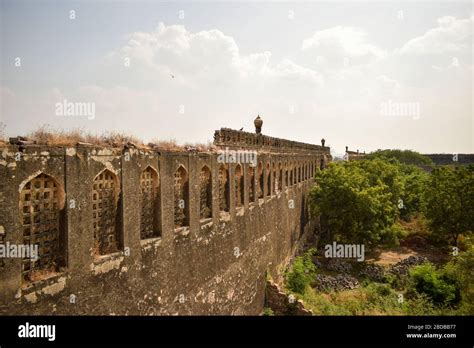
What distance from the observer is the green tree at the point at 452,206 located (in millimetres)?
24203

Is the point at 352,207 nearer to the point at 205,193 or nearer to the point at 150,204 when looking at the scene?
the point at 205,193

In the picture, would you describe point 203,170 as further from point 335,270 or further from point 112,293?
point 335,270

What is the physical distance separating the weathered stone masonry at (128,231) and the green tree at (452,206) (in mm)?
17779

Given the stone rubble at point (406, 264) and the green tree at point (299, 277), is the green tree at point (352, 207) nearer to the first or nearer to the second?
the stone rubble at point (406, 264)

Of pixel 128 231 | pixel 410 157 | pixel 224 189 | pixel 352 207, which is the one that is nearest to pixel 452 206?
pixel 352 207

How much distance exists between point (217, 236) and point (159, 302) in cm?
311

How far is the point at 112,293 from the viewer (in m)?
6.49

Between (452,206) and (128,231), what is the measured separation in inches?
961

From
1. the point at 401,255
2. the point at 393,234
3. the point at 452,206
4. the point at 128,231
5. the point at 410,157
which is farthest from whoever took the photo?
the point at 410,157

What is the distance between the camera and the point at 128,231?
6.95 meters

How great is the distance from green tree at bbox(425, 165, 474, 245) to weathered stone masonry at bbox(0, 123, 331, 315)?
1778 centimetres

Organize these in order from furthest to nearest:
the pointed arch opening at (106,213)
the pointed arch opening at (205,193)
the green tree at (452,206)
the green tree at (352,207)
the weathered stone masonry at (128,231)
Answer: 1. the green tree at (452,206)
2. the green tree at (352,207)
3. the pointed arch opening at (205,193)
4. the pointed arch opening at (106,213)
5. the weathered stone masonry at (128,231)

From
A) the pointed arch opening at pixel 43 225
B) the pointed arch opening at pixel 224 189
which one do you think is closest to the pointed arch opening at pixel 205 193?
the pointed arch opening at pixel 224 189
